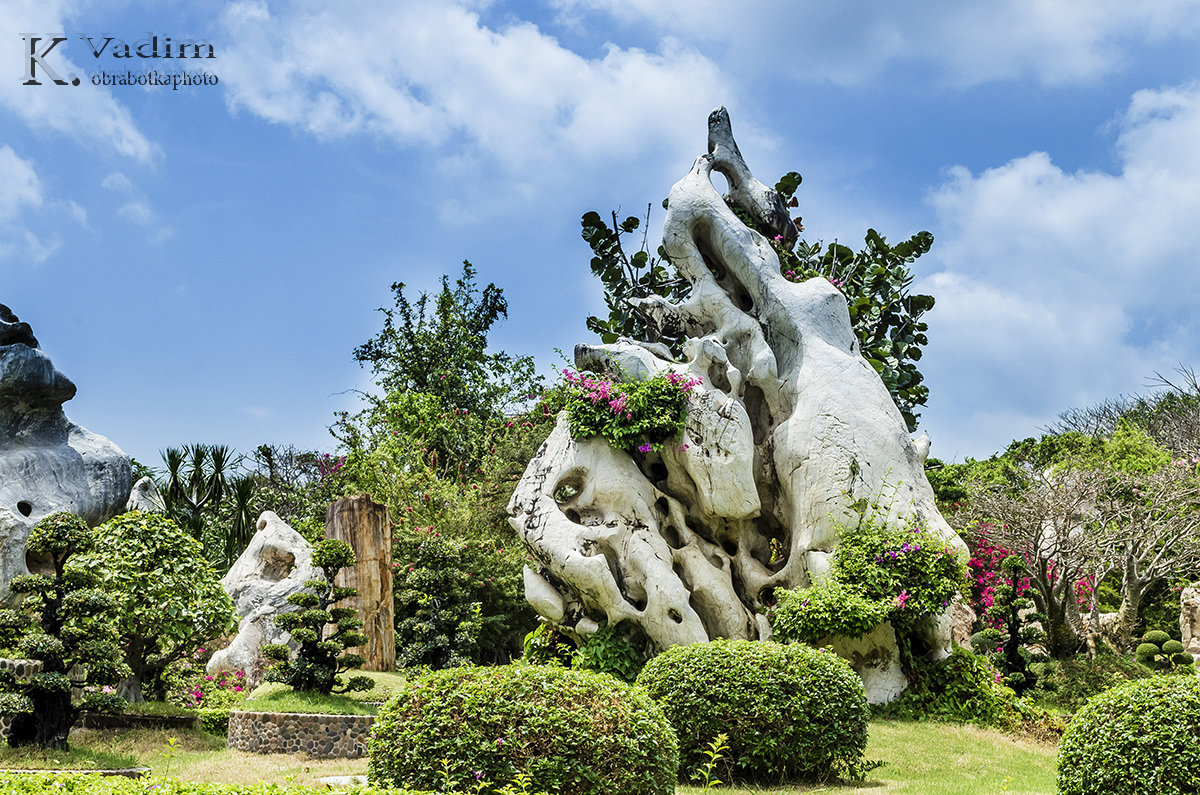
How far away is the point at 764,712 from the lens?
8547 millimetres

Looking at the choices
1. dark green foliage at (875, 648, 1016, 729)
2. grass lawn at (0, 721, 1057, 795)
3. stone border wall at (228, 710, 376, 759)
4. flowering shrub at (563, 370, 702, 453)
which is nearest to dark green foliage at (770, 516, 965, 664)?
dark green foliage at (875, 648, 1016, 729)

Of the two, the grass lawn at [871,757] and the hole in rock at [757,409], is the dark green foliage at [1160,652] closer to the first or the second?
the grass lawn at [871,757]

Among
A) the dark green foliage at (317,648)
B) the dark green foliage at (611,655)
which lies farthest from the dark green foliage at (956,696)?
the dark green foliage at (317,648)

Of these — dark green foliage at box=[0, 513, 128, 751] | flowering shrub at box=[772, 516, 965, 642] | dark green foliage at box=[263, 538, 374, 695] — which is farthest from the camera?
flowering shrub at box=[772, 516, 965, 642]

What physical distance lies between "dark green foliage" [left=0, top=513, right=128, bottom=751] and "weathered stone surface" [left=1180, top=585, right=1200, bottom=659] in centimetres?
2105

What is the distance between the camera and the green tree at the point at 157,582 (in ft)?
35.6

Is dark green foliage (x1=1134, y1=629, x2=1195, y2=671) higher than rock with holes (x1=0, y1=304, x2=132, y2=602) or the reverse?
the reverse

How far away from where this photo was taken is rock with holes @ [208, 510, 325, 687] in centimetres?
1680

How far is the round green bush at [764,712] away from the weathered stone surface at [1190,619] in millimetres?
15929

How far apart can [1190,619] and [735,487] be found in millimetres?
13620

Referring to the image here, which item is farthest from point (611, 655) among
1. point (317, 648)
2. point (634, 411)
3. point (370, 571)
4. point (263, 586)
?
point (263, 586)

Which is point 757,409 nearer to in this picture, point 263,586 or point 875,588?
point 875,588

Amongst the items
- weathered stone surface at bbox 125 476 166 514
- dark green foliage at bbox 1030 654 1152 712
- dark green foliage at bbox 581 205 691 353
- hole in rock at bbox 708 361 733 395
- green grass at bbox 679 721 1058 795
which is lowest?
green grass at bbox 679 721 1058 795

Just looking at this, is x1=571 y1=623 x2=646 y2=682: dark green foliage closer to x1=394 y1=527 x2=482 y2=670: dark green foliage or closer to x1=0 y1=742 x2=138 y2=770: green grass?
x1=394 y1=527 x2=482 y2=670: dark green foliage
